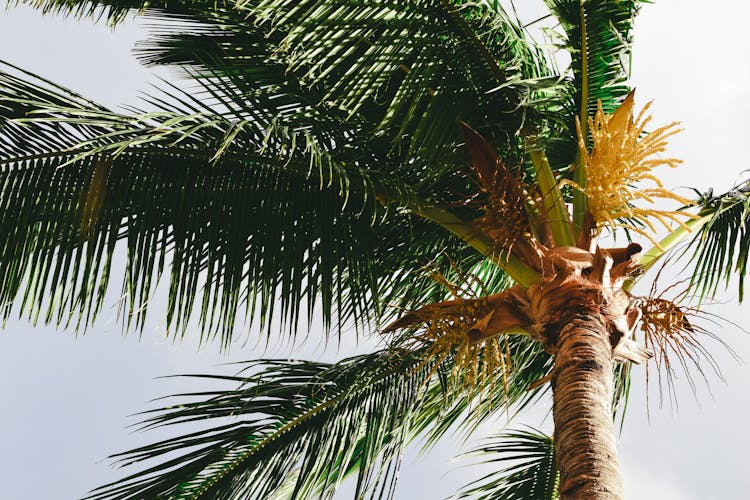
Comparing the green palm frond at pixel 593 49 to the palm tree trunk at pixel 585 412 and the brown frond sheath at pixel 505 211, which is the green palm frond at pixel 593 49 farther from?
the palm tree trunk at pixel 585 412

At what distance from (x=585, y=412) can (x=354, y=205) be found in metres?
1.76

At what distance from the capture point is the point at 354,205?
4.62 metres

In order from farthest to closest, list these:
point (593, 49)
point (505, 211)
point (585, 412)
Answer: point (593, 49), point (505, 211), point (585, 412)

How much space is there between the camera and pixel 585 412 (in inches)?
132

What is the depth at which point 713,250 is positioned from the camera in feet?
16.5

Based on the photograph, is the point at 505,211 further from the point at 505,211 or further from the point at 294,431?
the point at 294,431

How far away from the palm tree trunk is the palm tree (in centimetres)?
1

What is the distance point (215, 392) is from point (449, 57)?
213 centimetres

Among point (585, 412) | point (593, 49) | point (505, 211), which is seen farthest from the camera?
point (593, 49)

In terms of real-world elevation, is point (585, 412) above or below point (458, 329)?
below

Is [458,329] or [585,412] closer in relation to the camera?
[585,412]

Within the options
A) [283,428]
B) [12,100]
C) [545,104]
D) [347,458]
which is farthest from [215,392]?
[545,104]

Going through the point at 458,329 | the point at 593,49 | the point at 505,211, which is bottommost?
the point at 458,329

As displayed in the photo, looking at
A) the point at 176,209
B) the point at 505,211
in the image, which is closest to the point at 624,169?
the point at 505,211
